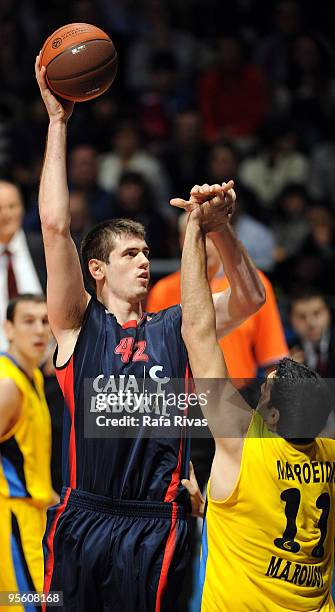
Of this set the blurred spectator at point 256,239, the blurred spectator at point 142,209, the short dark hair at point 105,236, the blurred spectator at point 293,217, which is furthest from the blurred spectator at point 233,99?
the short dark hair at point 105,236

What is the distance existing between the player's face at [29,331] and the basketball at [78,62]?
1.45 metres

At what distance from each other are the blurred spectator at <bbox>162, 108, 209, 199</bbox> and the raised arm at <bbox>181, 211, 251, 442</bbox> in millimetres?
5936

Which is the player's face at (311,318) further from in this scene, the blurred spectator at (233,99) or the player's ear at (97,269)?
the blurred spectator at (233,99)

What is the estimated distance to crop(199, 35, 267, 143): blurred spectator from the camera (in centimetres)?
1107

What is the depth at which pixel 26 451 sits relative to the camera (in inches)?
209

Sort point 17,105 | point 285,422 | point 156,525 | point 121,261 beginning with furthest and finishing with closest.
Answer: point 17,105
point 121,261
point 156,525
point 285,422

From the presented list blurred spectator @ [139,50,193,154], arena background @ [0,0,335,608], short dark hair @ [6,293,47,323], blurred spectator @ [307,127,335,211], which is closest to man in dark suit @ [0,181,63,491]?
short dark hair @ [6,293,47,323]

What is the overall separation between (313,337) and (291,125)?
354 cm

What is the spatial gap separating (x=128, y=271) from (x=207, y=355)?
0.76 m

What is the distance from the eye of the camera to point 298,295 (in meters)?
7.95

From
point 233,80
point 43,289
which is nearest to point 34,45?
point 233,80

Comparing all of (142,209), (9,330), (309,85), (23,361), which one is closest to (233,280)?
(23,361)

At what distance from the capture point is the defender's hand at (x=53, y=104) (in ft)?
14.7

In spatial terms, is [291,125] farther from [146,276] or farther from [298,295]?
[146,276]
